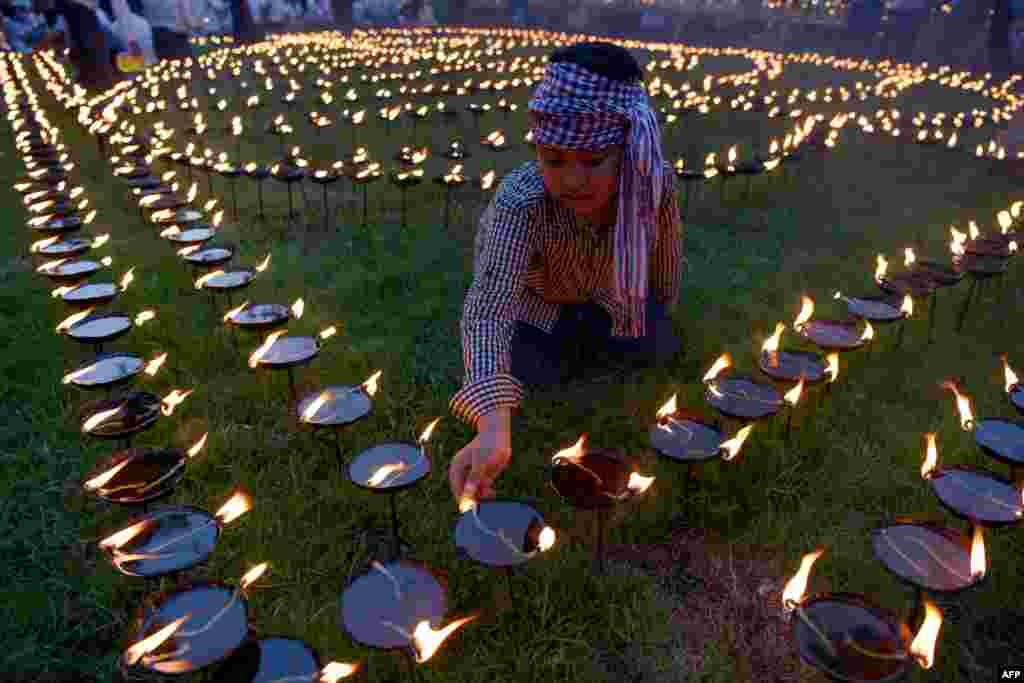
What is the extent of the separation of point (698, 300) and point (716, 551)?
3.04 meters

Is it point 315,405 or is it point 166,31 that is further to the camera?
point 166,31

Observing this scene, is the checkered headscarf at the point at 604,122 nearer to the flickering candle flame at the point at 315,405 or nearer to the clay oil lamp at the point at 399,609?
the flickering candle flame at the point at 315,405

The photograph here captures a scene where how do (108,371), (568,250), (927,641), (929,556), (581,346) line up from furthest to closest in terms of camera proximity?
(581,346)
(568,250)
(108,371)
(929,556)
(927,641)

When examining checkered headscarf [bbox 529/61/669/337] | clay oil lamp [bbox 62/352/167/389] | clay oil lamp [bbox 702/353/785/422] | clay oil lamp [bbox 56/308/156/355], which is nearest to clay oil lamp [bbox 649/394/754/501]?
clay oil lamp [bbox 702/353/785/422]

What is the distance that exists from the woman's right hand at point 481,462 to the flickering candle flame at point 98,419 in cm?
168

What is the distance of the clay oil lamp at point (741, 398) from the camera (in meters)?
3.23

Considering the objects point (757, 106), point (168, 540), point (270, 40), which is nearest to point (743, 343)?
point (168, 540)

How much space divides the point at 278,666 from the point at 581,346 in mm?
3016

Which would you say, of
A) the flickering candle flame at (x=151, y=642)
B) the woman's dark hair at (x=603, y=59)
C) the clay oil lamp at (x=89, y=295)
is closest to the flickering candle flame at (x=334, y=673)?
the flickering candle flame at (x=151, y=642)

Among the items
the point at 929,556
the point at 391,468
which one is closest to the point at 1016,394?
the point at 929,556

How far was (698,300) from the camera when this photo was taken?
584cm

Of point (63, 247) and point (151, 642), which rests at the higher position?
point (151, 642)

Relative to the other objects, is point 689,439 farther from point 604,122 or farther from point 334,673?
point 334,673

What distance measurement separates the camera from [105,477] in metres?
2.70
